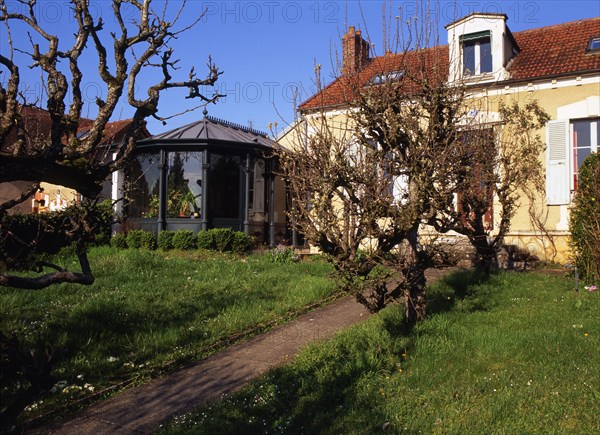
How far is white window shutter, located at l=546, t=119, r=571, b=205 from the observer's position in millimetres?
12406

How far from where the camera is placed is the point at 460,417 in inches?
152

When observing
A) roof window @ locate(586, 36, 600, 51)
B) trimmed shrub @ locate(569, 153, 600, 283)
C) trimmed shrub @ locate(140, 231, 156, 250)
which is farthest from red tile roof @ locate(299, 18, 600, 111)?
trimmed shrub @ locate(140, 231, 156, 250)

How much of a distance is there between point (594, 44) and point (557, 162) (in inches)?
144

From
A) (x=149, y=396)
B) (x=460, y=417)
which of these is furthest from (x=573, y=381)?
(x=149, y=396)

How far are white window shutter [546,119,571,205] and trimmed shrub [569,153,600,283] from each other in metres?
3.53

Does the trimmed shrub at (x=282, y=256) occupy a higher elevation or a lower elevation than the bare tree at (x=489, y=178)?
lower

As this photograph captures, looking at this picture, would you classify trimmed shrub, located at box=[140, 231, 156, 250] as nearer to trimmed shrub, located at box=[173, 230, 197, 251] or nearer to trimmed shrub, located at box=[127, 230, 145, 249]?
trimmed shrub, located at box=[127, 230, 145, 249]

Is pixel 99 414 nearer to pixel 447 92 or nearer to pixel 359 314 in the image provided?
pixel 359 314

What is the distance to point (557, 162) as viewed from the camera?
41.1 feet

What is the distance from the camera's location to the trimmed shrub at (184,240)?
13.2m

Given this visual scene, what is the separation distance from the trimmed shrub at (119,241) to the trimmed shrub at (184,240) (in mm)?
1756

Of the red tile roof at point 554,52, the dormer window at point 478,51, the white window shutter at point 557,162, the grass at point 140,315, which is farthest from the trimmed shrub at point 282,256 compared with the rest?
the dormer window at point 478,51

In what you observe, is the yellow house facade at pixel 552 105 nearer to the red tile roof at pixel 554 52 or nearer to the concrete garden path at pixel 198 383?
the red tile roof at pixel 554 52

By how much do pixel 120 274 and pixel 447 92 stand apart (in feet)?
21.7
